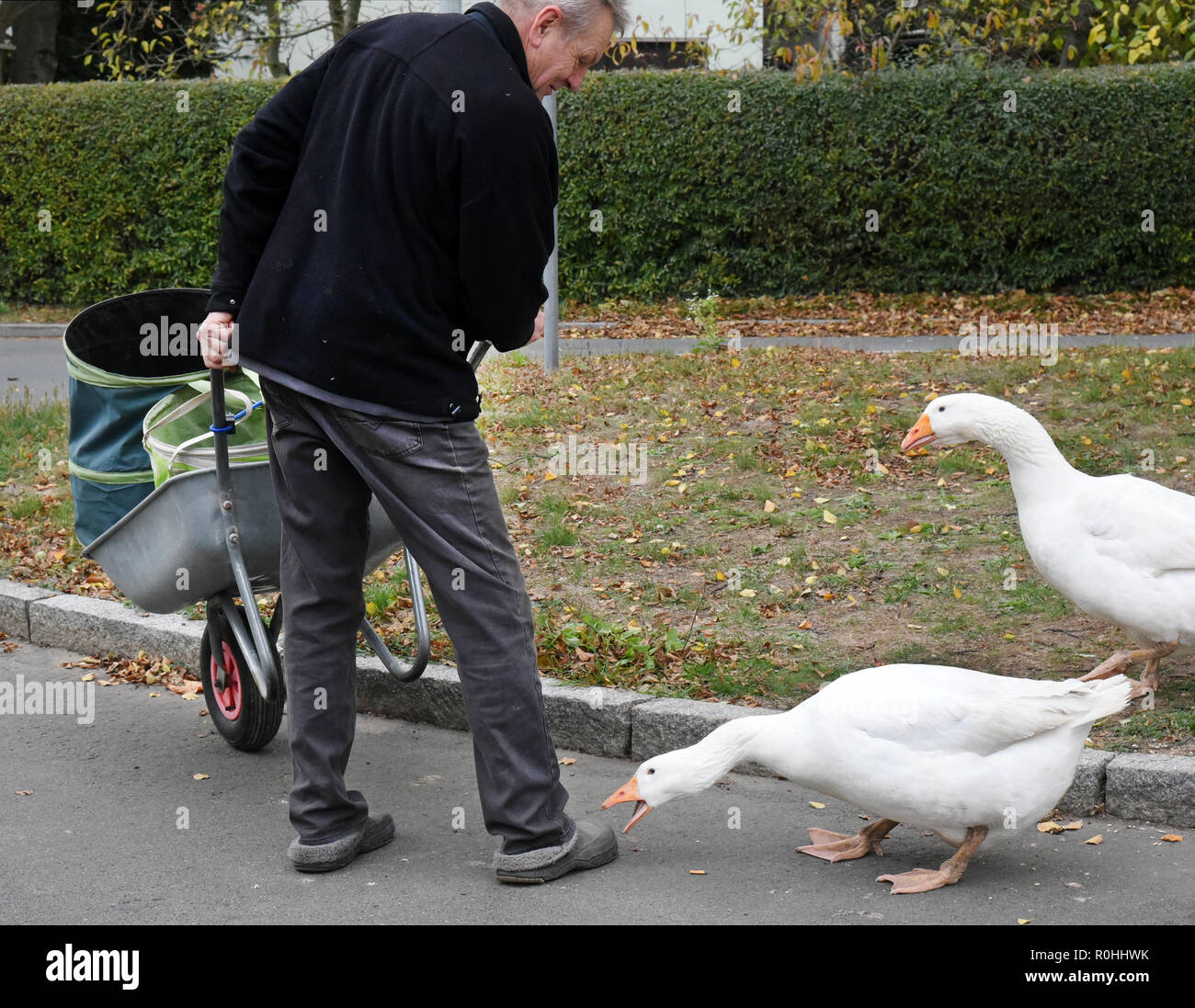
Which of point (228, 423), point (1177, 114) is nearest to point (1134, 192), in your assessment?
point (1177, 114)

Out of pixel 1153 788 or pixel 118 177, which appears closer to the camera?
pixel 1153 788

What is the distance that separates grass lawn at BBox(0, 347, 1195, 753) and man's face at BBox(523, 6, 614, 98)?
2168 mm

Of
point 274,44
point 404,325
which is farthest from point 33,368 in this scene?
point 404,325

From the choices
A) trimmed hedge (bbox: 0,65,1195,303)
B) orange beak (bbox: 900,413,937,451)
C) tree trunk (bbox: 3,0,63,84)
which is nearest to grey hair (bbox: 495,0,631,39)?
orange beak (bbox: 900,413,937,451)

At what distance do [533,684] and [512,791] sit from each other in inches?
11.1

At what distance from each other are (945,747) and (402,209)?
190 cm

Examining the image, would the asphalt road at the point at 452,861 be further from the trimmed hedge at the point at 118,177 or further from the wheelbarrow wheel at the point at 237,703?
the trimmed hedge at the point at 118,177

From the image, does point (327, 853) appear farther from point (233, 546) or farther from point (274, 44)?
point (274, 44)

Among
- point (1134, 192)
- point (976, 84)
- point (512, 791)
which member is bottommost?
point (512, 791)

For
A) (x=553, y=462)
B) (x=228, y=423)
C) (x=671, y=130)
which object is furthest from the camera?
(x=671, y=130)

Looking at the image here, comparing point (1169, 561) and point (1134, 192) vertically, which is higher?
point (1134, 192)

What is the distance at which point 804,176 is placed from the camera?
15.5 m

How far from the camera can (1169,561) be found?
4.22 m

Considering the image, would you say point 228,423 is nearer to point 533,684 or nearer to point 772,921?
point 533,684
